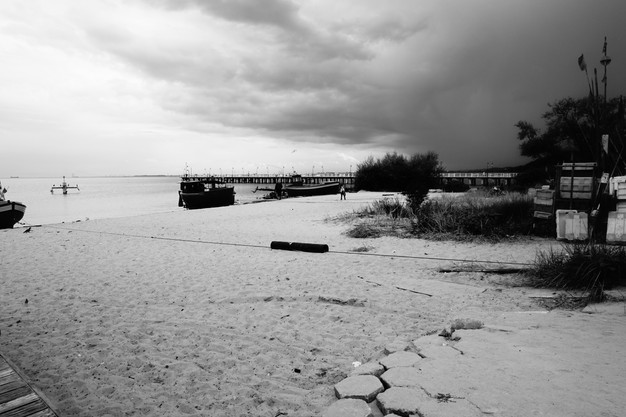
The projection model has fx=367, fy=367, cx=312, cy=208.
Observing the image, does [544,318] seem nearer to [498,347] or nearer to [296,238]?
[498,347]

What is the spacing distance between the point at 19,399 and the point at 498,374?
329 centimetres

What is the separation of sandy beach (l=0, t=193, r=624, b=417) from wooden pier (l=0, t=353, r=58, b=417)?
2.03 feet

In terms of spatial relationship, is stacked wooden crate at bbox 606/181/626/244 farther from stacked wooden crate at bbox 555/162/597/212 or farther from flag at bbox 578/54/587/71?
flag at bbox 578/54/587/71

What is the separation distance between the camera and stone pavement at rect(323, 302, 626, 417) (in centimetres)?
250

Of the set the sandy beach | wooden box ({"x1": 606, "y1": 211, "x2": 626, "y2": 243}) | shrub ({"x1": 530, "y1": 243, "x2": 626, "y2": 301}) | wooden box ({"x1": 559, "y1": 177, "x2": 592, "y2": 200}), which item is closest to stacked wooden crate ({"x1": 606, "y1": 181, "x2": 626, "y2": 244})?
wooden box ({"x1": 606, "y1": 211, "x2": 626, "y2": 243})

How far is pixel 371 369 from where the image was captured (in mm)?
3150

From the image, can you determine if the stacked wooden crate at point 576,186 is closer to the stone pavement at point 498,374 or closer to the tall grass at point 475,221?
the tall grass at point 475,221

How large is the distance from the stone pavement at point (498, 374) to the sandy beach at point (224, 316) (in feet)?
0.64

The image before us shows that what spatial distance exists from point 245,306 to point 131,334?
1.49m

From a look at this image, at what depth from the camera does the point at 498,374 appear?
293 cm

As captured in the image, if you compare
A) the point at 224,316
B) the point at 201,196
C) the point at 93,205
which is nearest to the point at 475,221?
the point at 224,316

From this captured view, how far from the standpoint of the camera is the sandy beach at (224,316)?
3062 millimetres

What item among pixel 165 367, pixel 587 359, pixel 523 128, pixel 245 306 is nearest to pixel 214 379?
pixel 165 367

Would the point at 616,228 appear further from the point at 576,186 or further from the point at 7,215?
the point at 7,215
